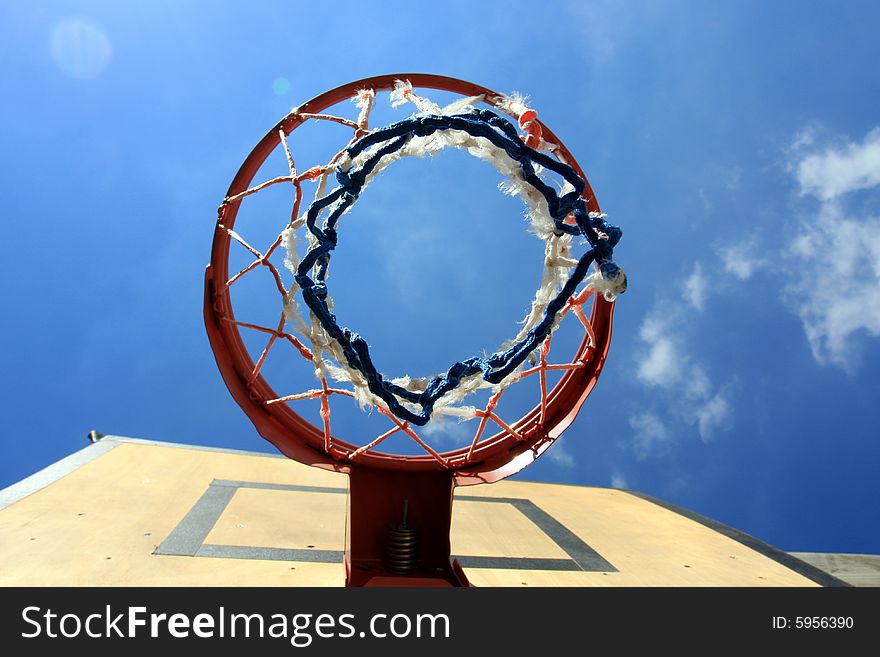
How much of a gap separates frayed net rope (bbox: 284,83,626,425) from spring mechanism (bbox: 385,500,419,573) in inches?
18.7

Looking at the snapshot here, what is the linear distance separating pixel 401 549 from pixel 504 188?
4.17 feet

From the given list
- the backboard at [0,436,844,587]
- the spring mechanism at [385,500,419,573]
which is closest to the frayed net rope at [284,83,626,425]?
the spring mechanism at [385,500,419,573]

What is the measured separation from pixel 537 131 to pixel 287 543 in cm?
192

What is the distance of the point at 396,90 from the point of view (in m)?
2.00

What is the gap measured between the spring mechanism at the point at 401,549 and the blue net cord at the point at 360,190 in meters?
0.48

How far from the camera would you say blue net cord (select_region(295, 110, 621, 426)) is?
1.73 metres

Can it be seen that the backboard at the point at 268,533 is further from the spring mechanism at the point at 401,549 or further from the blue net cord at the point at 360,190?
the blue net cord at the point at 360,190

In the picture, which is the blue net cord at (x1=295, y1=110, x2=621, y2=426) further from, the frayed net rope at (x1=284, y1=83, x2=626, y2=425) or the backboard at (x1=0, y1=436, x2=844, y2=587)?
the backboard at (x1=0, y1=436, x2=844, y2=587)

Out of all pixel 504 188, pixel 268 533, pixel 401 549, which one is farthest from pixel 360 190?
pixel 268 533

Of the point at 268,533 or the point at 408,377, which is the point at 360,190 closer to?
the point at 408,377

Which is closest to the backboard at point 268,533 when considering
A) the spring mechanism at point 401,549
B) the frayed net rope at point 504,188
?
the spring mechanism at point 401,549
